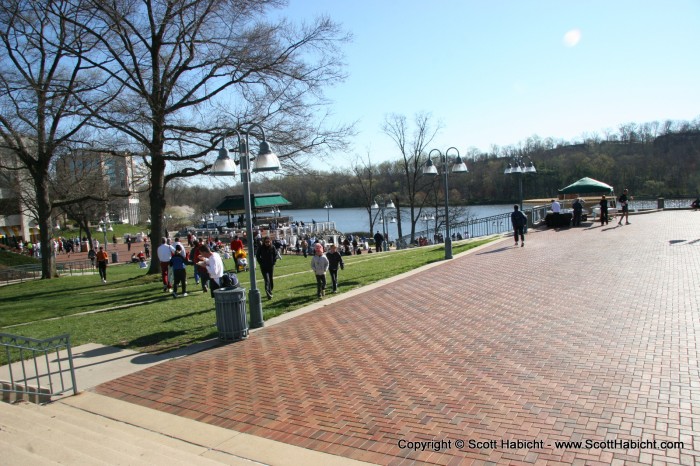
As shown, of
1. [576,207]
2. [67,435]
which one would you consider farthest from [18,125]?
[576,207]

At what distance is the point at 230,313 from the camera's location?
28.9 feet

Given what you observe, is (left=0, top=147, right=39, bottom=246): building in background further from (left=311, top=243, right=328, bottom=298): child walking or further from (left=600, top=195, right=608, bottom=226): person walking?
(left=600, top=195, right=608, bottom=226): person walking

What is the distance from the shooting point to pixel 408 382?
247 inches

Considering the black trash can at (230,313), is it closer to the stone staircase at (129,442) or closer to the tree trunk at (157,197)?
the stone staircase at (129,442)

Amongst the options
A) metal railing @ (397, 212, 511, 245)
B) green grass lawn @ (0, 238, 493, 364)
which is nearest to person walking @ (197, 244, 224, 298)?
green grass lawn @ (0, 238, 493, 364)

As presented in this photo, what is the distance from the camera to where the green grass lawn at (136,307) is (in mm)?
9656

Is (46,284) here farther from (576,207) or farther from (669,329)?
(576,207)

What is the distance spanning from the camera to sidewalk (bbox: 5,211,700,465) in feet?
15.3

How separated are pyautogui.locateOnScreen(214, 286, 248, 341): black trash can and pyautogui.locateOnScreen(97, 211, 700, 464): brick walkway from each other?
0.31 meters

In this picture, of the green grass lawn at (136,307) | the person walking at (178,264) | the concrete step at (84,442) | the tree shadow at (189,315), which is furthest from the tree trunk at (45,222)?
the concrete step at (84,442)

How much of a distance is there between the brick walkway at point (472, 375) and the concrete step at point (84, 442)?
0.60m

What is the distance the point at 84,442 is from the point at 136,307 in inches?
349

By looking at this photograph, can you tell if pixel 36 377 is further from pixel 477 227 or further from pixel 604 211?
pixel 477 227

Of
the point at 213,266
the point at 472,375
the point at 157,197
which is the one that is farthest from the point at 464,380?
the point at 157,197
